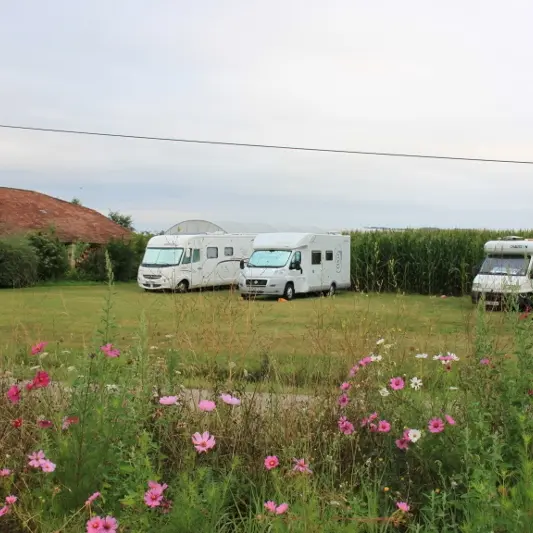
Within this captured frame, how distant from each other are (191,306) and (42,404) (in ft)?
5.34

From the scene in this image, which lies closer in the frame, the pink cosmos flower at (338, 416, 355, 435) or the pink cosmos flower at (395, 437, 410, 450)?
the pink cosmos flower at (395, 437, 410, 450)

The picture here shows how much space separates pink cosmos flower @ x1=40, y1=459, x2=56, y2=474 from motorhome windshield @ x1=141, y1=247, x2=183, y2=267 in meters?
25.1

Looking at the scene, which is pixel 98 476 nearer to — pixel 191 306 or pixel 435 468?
pixel 435 468

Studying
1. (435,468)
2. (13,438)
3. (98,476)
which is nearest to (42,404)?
(13,438)

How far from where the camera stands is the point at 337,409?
13.5 feet

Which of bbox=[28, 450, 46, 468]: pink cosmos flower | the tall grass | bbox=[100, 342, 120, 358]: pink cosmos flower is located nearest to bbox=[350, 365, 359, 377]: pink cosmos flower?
the tall grass

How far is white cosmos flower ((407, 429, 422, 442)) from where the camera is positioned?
329 cm

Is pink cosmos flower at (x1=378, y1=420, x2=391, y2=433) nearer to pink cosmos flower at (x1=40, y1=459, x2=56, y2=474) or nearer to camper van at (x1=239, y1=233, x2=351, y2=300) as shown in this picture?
pink cosmos flower at (x1=40, y1=459, x2=56, y2=474)

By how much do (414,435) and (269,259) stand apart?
2273 cm

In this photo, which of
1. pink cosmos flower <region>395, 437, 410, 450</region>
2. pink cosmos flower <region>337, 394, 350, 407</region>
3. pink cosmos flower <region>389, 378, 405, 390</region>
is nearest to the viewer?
pink cosmos flower <region>395, 437, 410, 450</region>

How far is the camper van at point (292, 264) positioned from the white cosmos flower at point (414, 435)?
816 inches

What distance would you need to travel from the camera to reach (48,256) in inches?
1321

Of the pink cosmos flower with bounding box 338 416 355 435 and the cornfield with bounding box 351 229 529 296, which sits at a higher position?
the cornfield with bounding box 351 229 529 296

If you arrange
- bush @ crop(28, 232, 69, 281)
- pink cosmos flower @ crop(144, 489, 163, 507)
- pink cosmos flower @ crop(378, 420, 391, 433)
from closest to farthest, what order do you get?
pink cosmos flower @ crop(144, 489, 163, 507) < pink cosmos flower @ crop(378, 420, 391, 433) < bush @ crop(28, 232, 69, 281)
